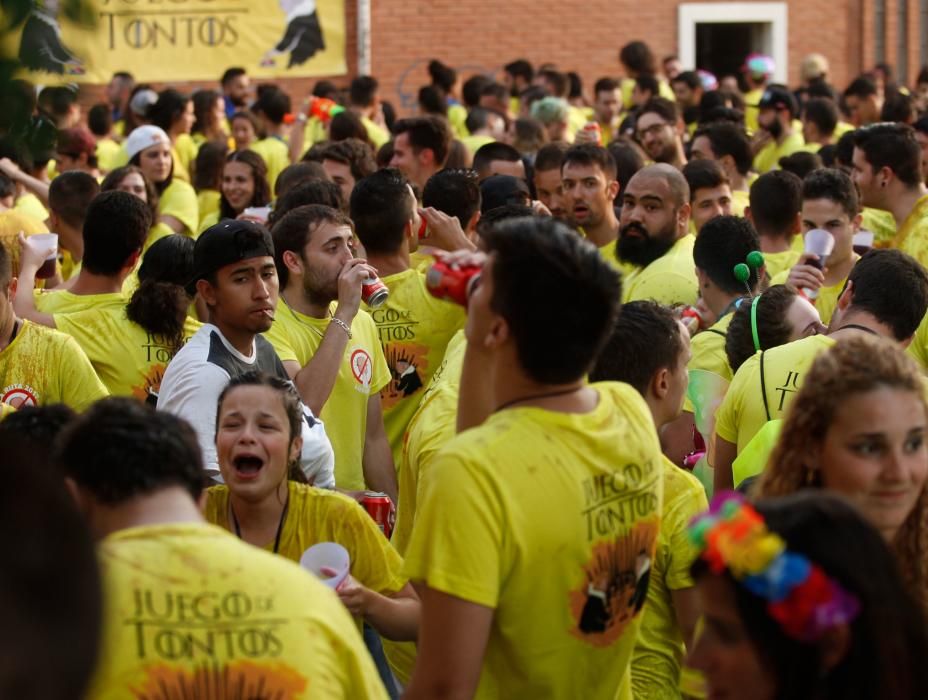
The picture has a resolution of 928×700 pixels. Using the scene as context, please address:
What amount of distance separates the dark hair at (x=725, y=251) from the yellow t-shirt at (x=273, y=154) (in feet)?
22.9

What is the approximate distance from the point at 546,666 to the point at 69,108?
68.2 inches

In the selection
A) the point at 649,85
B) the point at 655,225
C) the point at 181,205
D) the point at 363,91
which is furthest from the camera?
the point at 649,85

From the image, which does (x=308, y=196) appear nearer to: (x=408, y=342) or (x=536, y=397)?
(x=408, y=342)

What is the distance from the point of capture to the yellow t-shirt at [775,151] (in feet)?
45.9

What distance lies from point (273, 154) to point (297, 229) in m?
7.55

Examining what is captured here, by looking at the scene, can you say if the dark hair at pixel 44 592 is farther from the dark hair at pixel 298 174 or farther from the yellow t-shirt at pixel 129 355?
the dark hair at pixel 298 174

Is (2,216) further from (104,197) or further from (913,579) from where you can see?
(913,579)

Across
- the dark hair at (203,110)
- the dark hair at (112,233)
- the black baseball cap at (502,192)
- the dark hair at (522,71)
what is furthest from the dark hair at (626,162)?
the dark hair at (522,71)

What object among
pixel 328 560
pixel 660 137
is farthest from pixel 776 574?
pixel 660 137

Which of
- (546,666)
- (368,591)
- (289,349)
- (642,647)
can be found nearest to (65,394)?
(289,349)

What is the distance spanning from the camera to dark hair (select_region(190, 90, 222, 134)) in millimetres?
14836

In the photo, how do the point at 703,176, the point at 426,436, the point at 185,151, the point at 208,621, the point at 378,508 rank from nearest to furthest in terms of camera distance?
the point at 208,621, the point at 426,436, the point at 378,508, the point at 703,176, the point at 185,151

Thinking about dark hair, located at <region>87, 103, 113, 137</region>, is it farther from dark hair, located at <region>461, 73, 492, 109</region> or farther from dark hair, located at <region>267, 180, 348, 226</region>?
dark hair, located at <region>267, 180, 348, 226</region>

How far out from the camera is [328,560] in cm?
395
